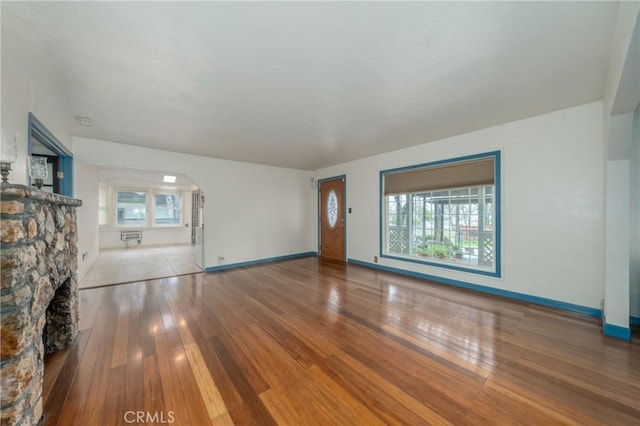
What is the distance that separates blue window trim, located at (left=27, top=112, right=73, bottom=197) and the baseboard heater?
18.7ft

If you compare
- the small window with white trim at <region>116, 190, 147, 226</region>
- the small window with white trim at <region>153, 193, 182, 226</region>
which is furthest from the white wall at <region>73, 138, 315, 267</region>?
the small window with white trim at <region>116, 190, 147, 226</region>

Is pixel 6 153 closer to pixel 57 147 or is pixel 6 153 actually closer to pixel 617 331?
pixel 57 147

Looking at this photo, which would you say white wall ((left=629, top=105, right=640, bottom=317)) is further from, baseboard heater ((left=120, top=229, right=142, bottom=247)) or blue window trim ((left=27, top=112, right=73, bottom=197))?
baseboard heater ((left=120, top=229, right=142, bottom=247))

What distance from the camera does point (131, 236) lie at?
320 inches

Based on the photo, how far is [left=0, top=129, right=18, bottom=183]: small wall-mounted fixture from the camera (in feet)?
4.22

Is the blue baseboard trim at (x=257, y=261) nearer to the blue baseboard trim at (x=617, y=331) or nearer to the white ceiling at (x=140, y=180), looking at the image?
the white ceiling at (x=140, y=180)

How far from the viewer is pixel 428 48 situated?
178 centimetres

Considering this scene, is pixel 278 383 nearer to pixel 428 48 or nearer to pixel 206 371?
pixel 206 371

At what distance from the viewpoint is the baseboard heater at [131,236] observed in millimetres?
8039

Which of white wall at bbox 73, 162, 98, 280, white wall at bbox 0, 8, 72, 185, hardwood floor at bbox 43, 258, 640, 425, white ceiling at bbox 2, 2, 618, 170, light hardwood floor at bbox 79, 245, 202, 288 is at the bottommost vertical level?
light hardwood floor at bbox 79, 245, 202, 288

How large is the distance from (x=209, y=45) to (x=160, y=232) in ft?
29.8

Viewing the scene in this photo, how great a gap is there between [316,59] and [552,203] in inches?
134

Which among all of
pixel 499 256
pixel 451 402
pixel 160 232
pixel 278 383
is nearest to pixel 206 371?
pixel 278 383
